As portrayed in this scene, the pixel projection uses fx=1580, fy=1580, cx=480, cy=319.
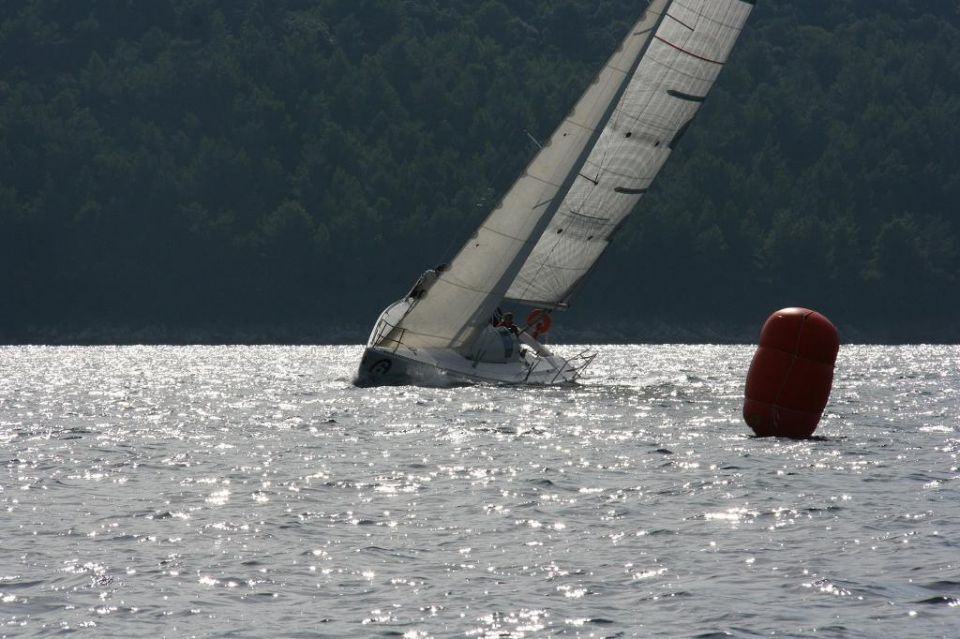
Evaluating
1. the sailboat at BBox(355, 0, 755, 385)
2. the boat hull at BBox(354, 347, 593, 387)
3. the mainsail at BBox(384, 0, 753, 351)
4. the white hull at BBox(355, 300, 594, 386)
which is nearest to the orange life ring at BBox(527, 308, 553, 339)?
the sailboat at BBox(355, 0, 755, 385)

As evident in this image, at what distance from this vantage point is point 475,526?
61.0 feet

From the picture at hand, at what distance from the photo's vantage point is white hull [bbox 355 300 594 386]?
139ft

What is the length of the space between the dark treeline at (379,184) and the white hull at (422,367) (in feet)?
271

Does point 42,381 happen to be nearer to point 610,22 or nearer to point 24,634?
point 24,634

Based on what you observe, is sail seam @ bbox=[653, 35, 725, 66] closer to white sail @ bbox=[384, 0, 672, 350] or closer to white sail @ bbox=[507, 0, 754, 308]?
white sail @ bbox=[507, 0, 754, 308]

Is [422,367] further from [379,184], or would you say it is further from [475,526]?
[379,184]

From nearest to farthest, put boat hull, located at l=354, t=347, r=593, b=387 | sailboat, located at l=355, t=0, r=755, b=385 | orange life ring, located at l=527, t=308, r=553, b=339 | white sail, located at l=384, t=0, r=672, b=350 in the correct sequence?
boat hull, located at l=354, t=347, r=593, b=387 → white sail, located at l=384, t=0, r=672, b=350 → sailboat, located at l=355, t=0, r=755, b=385 → orange life ring, located at l=527, t=308, r=553, b=339

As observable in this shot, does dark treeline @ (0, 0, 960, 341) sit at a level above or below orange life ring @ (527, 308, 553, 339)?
above

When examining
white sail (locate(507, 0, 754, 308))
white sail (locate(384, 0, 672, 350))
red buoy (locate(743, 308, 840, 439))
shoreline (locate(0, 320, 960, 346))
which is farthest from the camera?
shoreline (locate(0, 320, 960, 346))

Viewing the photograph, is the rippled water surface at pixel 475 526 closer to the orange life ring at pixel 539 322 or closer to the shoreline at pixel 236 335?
the orange life ring at pixel 539 322

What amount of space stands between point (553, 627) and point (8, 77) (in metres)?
154

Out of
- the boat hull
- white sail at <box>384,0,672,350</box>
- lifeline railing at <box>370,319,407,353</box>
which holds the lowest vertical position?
the boat hull

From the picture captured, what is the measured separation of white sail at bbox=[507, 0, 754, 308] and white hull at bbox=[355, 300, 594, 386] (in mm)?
2933

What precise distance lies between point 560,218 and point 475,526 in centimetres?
2847
